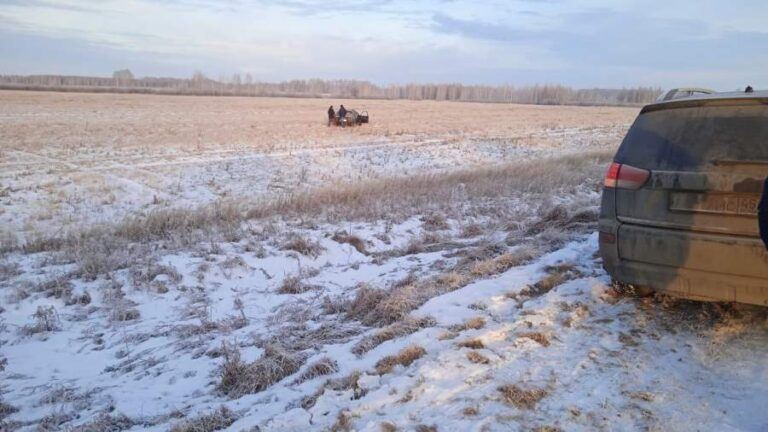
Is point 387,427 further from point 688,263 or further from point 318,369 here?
point 688,263

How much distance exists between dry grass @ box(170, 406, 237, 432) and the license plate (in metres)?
3.69

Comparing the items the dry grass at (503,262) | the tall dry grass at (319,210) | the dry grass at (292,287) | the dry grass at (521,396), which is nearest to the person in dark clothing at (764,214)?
the dry grass at (521,396)

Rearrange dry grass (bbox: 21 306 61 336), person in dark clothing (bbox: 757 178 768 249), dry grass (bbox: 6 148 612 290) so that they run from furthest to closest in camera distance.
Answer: dry grass (bbox: 6 148 612 290) → dry grass (bbox: 21 306 61 336) → person in dark clothing (bbox: 757 178 768 249)

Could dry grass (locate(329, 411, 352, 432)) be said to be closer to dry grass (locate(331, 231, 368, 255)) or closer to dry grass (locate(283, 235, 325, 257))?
dry grass (locate(283, 235, 325, 257))

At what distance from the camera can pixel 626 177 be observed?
4.41m

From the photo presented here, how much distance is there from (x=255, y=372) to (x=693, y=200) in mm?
3702

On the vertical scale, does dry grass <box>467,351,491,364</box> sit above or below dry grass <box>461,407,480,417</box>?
above

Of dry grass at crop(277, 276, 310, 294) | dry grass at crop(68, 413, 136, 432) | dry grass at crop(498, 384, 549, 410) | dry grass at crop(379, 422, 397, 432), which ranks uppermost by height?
dry grass at crop(498, 384, 549, 410)

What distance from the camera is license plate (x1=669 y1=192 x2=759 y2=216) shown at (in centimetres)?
380

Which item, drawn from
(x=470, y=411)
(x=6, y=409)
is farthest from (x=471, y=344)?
(x=6, y=409)

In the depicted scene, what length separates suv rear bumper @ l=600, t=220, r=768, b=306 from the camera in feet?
12.5

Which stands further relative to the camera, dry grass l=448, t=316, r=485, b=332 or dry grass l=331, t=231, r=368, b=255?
dry grass l=331, t=231, r=368, b=255

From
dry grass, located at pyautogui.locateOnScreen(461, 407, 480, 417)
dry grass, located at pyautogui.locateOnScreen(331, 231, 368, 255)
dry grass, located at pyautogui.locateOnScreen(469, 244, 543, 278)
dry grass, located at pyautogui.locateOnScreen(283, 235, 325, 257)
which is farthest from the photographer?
dry grass, located at pyautogui.locateOnScreen(331, 231, 368, 255)

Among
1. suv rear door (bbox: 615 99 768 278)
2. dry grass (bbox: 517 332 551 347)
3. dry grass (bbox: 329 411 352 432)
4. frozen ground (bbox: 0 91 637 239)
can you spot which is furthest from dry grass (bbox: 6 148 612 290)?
dry grass (bbox: 329 411 352 432)
